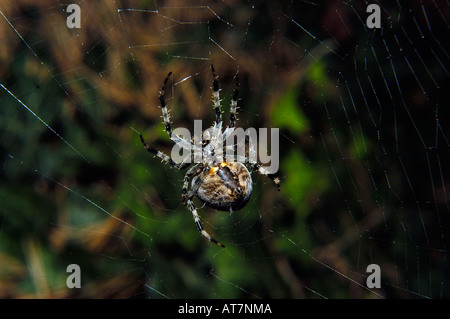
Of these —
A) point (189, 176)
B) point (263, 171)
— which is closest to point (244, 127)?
point (263, 171)

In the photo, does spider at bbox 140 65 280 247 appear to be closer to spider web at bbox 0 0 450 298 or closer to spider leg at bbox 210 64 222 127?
spider leg at bbox 210 64 222 127

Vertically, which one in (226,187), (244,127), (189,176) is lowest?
(226,187)

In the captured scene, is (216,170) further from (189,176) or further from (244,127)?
(244,127)

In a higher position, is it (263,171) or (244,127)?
(244,127)

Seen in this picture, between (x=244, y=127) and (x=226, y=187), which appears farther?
(x=244, y=127)
